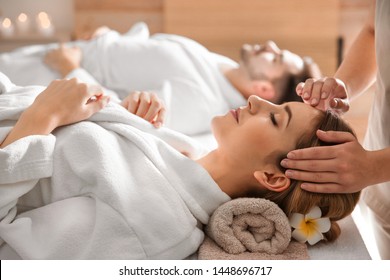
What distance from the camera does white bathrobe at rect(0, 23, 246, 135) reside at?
1.88m

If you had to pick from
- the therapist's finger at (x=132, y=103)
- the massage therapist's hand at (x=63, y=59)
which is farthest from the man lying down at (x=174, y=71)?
the therapist's finger at (x=132, y=103)

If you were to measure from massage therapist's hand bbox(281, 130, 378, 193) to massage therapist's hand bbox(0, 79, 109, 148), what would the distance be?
1.33 feet

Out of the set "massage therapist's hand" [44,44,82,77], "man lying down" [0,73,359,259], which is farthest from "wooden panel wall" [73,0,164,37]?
"man lying down" [0,73,359,259]

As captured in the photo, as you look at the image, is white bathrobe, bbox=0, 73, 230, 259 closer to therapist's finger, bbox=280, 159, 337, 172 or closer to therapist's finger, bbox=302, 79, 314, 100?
therapist's finger, bbox=280, 159, 337, 172

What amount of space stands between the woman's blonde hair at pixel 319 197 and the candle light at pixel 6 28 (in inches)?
91.4

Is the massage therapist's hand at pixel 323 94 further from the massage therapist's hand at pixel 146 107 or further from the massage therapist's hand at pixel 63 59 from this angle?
the massage therapist's hand at pixel 63 59

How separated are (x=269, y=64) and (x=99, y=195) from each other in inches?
51.5

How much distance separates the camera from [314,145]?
3.26ft

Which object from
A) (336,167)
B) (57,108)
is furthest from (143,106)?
(336,167)

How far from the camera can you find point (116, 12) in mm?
3086

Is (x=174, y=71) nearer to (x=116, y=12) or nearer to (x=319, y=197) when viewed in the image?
(x=319, y=197)

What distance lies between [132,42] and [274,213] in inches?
49.3

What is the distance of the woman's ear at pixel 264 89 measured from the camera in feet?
6.75
